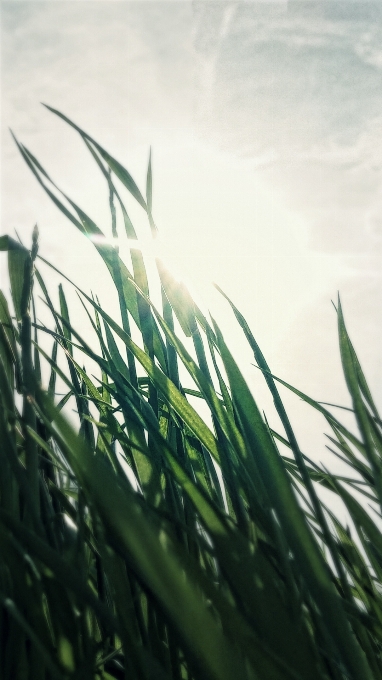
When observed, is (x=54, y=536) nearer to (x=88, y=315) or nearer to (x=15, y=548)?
(x=15, y=548)

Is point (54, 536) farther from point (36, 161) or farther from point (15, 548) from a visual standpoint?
point (36, 161)

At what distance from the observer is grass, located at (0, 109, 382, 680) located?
14 cm

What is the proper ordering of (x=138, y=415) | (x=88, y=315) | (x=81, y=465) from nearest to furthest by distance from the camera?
(x=81, y=465), (x=138, y=415), (x=88, y=315)

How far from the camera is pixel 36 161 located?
0.28 meters

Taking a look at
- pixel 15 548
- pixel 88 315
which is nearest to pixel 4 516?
pixel 15 548

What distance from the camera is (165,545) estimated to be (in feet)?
0.52

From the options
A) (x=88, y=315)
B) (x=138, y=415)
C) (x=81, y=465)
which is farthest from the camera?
(x=88, y=315)

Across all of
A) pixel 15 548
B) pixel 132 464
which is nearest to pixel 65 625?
pixel 15 548

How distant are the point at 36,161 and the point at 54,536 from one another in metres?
0.18

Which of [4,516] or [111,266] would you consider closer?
[4,516]

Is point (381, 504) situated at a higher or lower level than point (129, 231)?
lower

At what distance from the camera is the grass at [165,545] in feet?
0.45

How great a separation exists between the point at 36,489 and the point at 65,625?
41 millimetres

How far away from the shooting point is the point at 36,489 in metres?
0.17
